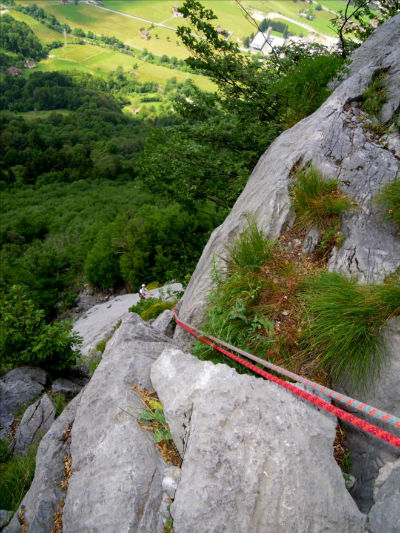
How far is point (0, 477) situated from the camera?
5184 millimetres

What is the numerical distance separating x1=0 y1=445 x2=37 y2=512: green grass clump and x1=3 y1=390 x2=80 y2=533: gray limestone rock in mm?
733

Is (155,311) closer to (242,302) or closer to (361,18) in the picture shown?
(242,302)

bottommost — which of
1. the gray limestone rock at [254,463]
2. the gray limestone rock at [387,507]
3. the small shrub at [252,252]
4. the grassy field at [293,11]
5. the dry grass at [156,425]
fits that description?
the dry grass at [156,425]

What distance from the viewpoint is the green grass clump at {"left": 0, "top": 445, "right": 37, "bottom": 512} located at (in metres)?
4.78

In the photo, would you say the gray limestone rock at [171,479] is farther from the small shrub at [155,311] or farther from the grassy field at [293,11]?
the grassy field at [293,11]

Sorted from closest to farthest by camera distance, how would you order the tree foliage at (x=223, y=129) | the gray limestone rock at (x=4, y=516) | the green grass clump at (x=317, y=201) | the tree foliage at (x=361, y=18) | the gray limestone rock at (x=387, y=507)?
the gray limestone rock at (x=387, y=507) → the gray limestone rock at (x=4, y=516) → the green grass clump at (x=317, y=201) → the tree foliage at (x=223, y=129) → the tree foliage at (x=361, y=18)

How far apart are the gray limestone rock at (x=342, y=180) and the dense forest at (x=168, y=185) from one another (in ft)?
4.41

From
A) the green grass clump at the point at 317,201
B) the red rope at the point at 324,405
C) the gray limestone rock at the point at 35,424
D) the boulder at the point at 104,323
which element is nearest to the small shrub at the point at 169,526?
the red rope at the point at 324,405

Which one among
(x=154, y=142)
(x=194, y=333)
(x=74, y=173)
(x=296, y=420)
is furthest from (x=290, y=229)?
(x=74, y=173)

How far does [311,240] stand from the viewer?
486 cm

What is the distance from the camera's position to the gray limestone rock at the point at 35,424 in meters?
6.43

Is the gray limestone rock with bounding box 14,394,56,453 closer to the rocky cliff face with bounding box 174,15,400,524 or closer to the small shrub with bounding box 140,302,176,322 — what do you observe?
the rocky cliff face with bounding box 174,15,400,524

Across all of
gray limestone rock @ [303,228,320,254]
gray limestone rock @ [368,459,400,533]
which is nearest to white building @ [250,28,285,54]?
gray limestone rock @ [303,228,320,254]

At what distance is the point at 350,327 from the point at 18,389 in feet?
26.8
